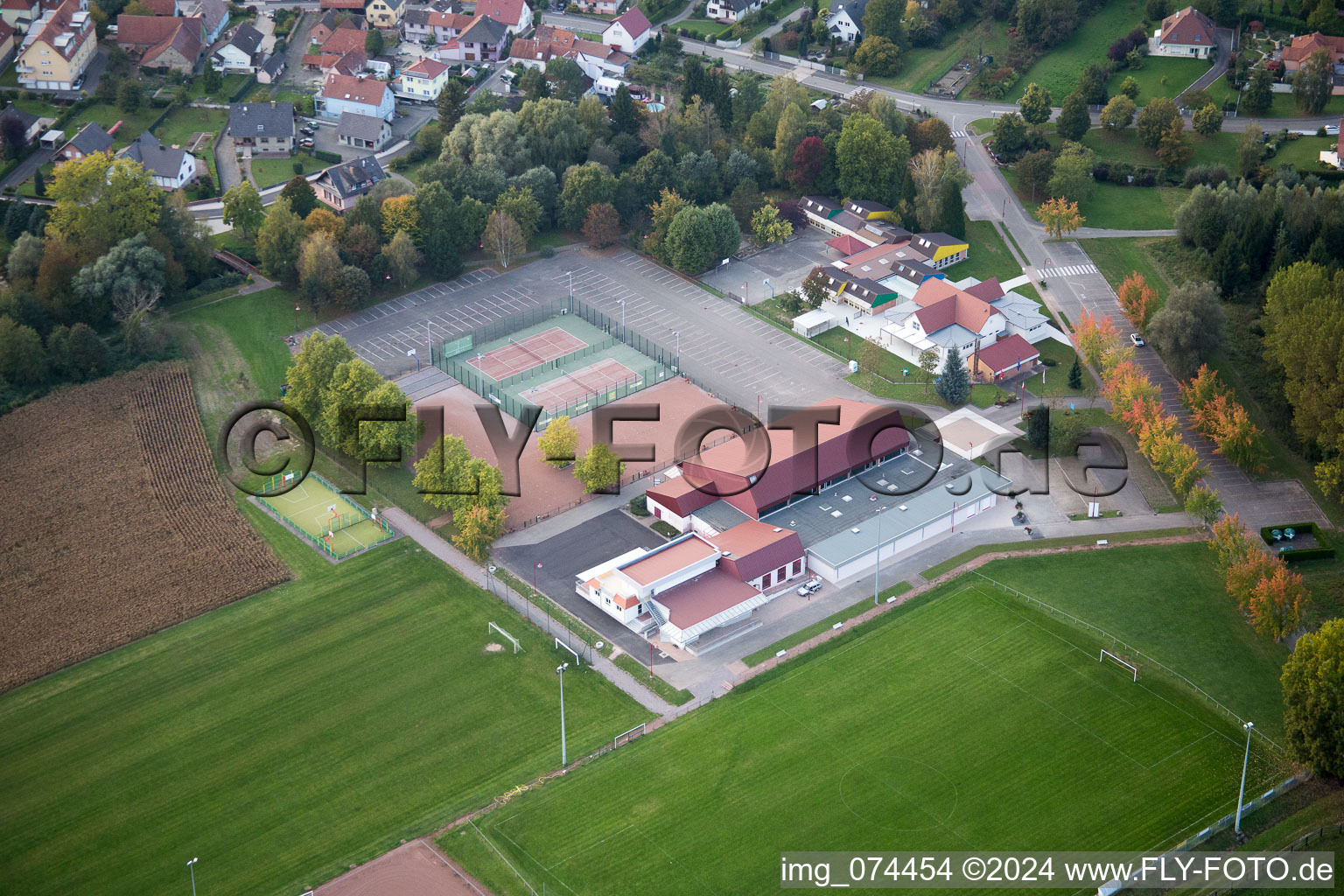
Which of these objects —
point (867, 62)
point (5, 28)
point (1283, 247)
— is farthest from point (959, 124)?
point (5, 28)

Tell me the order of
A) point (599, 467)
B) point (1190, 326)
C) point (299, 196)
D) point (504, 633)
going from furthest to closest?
1. point (299, 196)
2. point (1190, 326)
3. point (599, 467)
4. point (504, 633)

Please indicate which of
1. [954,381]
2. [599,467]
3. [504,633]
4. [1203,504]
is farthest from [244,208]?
[1203,504]

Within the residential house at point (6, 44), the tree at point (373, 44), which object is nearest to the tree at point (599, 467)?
the tree at point (373, 44)

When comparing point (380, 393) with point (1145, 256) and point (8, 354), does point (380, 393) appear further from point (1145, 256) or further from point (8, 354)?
point (1145, 256)

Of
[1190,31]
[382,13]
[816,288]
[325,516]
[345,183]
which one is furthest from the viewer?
[382,13]

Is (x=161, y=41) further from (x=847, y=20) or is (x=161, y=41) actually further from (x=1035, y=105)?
(x=1035, y=105)

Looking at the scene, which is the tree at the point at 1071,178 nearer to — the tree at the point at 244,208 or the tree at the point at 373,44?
the tree at the point at 244,208
